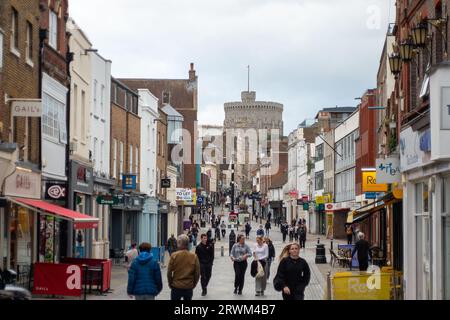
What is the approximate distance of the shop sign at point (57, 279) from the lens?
24.0m

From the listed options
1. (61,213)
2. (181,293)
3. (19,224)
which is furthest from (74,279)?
(181,293)

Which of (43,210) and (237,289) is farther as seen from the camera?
(237,289)

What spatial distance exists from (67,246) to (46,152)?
4.36 metres

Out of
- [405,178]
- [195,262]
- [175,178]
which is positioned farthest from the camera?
[175,178]

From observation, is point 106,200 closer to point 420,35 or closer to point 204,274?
point 204,274

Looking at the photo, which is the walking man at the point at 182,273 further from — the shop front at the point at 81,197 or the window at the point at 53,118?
the shop front at the point at 81,197

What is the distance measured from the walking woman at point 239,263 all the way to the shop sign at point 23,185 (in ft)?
19.3

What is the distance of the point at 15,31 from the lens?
2623 cm

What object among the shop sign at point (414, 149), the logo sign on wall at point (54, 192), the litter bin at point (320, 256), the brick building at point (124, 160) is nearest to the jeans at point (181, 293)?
the shop sign at point (414, 149)

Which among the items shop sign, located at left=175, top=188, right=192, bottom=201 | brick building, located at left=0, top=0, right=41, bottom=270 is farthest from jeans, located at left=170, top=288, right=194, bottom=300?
shop sign, located at left=175, top=188, right=192, bottom=201

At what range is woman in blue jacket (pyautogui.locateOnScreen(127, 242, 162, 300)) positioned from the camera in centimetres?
1720

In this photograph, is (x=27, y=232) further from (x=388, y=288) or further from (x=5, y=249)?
(x=388, y=288)

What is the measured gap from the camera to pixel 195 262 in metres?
17.8
